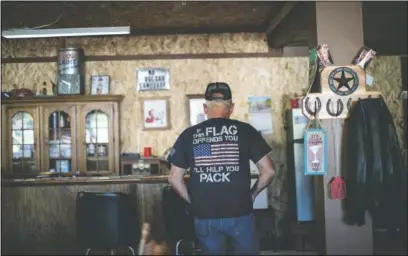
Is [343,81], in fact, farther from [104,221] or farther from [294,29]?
[104,221]

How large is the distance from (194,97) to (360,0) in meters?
3.27

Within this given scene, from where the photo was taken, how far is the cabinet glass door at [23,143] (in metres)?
7.26

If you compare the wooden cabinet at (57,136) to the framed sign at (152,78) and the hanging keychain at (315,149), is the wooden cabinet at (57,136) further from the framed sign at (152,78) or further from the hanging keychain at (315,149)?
the hanging keychain at (315,149)

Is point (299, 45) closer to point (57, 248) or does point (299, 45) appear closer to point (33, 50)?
point (33, 50)

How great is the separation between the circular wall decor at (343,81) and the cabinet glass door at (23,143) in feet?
13.9

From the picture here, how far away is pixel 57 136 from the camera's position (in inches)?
287

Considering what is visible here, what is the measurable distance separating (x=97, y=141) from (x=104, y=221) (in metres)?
3.08

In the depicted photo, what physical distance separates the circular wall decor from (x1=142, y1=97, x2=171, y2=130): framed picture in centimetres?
332

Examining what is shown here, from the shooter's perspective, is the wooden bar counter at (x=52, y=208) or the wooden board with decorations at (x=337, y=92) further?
the wooden bar counter at (x=52, y=208)

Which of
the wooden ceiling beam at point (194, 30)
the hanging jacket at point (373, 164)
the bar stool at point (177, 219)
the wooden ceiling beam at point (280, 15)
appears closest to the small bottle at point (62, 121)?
the wooden ceiling beam at point (194, 30)

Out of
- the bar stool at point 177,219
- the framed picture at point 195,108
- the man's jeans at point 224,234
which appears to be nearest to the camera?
the man's jeans at point 224,234

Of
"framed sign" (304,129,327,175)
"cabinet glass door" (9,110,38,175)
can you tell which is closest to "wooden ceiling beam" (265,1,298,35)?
"framed sign" (304,129,327,175)

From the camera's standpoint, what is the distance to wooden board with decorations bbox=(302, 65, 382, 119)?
15.4 ft

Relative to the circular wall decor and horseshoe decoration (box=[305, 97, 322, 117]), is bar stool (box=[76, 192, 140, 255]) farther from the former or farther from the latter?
the circular wall decor
